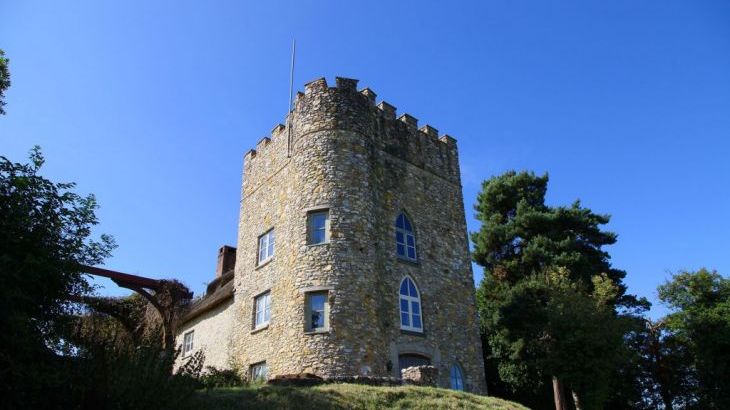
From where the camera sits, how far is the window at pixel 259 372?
17.4 metres

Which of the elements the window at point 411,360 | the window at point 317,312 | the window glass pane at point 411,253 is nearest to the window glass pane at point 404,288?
the window glass pane at point 411,253

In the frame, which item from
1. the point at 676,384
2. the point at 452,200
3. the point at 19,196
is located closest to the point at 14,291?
the point at 19,196

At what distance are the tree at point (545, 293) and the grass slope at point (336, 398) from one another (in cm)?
646

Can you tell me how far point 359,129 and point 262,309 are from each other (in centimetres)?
735

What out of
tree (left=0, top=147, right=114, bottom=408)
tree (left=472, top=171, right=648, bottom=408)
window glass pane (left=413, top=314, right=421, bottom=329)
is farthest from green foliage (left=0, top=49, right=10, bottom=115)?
tree (left=472, top=171, right=648, bottom=408)

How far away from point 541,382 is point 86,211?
Result: 794 inches

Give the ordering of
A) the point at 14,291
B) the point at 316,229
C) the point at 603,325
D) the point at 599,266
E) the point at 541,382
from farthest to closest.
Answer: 1. the point at 599,266
2. the point at 541,382
3. the point at 603,325
4. the point at 316,229
5. the point at 14,291

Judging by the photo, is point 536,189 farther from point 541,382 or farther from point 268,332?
point 268,332

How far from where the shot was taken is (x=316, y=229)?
1781cm

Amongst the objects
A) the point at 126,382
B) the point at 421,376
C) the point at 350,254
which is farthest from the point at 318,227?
the point at 126,382

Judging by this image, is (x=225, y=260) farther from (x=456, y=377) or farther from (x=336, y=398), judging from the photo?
(x=336, y=398)

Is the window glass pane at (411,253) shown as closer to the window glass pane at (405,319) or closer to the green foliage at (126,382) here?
the window glass pane at (405,319)

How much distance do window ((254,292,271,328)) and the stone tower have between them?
7 centimetres

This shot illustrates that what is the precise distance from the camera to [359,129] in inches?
760
